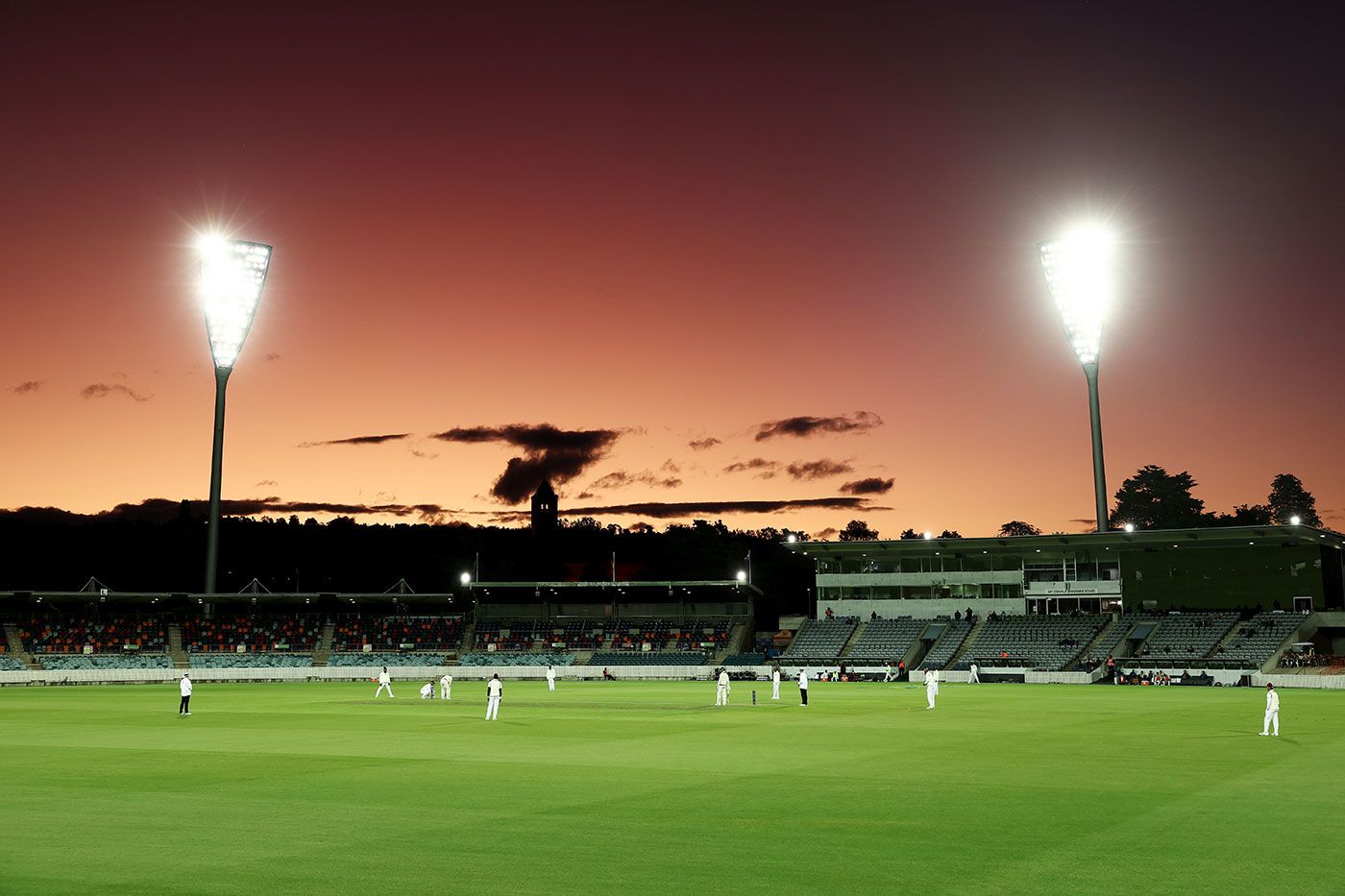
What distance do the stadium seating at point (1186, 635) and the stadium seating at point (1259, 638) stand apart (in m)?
1.19

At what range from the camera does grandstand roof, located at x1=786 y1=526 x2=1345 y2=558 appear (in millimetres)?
82688

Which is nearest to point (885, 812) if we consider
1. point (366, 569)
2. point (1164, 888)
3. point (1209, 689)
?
point (1164, 888)

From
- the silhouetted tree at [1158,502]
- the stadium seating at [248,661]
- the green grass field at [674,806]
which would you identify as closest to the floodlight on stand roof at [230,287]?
the stadium seating at [248,661]

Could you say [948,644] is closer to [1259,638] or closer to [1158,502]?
[1259,638]

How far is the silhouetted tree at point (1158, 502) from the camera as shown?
162m

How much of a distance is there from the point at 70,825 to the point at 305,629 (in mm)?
92403

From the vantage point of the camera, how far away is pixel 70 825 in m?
18.5

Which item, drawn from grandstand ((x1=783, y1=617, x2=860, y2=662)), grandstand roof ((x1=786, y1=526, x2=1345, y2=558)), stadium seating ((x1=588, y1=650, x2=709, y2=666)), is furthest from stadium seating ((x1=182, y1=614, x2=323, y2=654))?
grandstand roof ((x1=786, y1=526, x2=1345, y2=558))

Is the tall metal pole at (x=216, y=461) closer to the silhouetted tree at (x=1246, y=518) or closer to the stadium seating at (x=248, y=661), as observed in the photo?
the stadium seating at (x=248, y=661)

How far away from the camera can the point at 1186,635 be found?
266ft

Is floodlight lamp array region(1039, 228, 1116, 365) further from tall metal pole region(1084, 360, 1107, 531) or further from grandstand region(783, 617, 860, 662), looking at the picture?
grandstand region(783, 617, 860, 662)

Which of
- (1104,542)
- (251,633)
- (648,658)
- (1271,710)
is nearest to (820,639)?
(648,658)

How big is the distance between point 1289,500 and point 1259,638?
357 feet

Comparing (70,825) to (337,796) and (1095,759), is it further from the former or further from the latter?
(1095,759)
